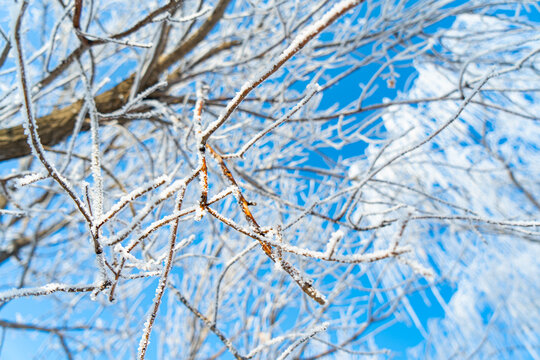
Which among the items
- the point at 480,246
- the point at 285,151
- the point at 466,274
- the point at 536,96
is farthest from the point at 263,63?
the point at 466,274

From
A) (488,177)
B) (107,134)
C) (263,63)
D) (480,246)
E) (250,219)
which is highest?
(107,134)

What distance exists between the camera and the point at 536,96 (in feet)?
9.59

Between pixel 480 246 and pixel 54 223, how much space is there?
206 inches

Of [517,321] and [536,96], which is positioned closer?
[536,96]

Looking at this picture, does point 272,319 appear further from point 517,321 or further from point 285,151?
point 517,321

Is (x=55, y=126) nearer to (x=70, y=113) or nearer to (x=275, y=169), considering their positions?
(x=70, y=113)

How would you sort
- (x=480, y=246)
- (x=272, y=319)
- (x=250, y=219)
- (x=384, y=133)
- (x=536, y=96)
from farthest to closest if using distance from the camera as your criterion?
(x=480, y=246), (x=272, y=319), (x=536, y=96), (x=384, y=133), (x=250, y=219)

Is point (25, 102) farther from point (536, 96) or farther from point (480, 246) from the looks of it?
point (480, 246)

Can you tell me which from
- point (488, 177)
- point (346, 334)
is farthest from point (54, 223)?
point (488, 177)

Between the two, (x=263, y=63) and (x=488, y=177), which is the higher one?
(x=263, y=63)

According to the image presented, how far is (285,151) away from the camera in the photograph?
3543 millimetres

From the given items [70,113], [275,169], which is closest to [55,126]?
[70,113]

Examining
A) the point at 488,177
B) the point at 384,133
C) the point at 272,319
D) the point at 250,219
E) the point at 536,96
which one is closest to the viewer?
the point at 250,219

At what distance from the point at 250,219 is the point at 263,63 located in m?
1.92
